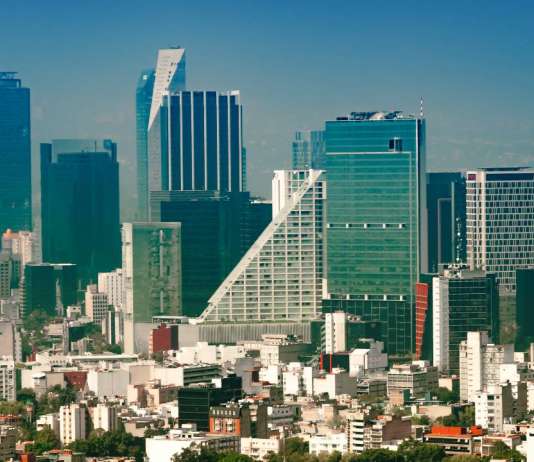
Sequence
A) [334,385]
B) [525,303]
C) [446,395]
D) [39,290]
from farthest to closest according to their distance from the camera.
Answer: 1. [39,290]
2. [525,303]
3. [334,385]
4. [446,395]

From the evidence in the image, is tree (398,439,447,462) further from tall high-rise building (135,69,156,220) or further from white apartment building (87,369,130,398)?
tall high-rise building (135,69,156,220)

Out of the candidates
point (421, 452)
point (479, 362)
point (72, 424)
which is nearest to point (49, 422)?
point (72, 424)

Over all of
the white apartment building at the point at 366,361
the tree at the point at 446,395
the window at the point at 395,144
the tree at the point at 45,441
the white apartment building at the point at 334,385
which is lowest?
the tree at the point at 45,441

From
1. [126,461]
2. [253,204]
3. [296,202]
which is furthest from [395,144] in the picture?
[126,461]

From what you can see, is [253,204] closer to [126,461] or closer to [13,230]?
[13,230]

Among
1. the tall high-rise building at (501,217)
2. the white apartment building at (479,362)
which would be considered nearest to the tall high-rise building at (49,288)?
the tall high-rise building at (501,217)

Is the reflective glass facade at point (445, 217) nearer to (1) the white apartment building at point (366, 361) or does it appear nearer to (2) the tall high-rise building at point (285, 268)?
(2) the tall high-rise building at point (285, 268)

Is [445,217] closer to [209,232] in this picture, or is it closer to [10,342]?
[209,232]
